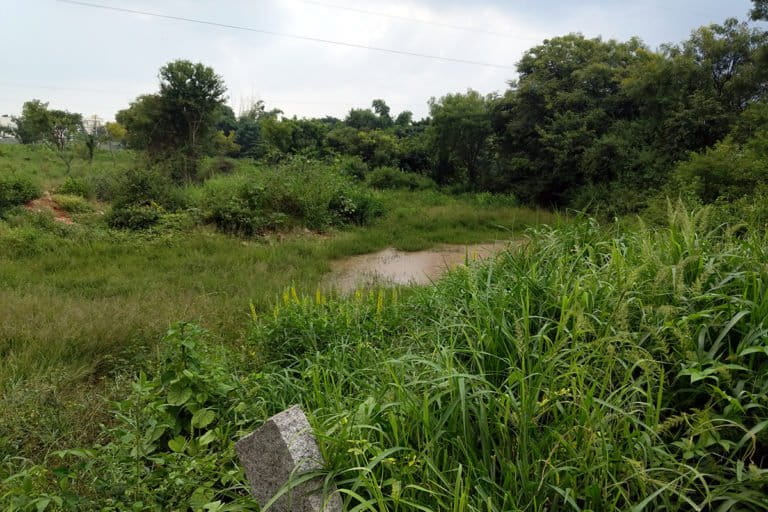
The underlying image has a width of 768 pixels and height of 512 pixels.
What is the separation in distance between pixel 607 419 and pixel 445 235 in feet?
28.2

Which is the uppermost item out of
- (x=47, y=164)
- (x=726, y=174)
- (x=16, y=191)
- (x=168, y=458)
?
(x=726, y=174)

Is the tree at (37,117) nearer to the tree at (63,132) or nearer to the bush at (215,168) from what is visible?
the tree at (63,132)

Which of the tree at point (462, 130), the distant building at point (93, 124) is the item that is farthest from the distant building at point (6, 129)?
the tree at point (462, 130)

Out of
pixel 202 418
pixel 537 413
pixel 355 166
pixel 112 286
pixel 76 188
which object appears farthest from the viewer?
pixel 355 166

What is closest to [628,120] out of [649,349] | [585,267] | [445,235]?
[445,235]

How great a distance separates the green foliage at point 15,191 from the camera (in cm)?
824

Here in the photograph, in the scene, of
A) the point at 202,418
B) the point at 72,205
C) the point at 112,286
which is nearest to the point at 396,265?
the point at 112,286

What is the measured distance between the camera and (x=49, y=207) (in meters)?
8.86

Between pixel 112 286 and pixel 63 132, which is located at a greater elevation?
pixel 63 132

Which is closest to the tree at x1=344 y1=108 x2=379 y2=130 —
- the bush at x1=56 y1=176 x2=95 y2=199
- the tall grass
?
the bush at x1=56 y1=176 x2=95 y2=199

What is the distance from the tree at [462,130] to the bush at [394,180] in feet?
4.72

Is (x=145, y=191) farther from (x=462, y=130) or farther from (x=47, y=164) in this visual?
(x=462, y=130)

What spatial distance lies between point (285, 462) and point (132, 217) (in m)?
8.30

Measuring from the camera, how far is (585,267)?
2.68 metres
